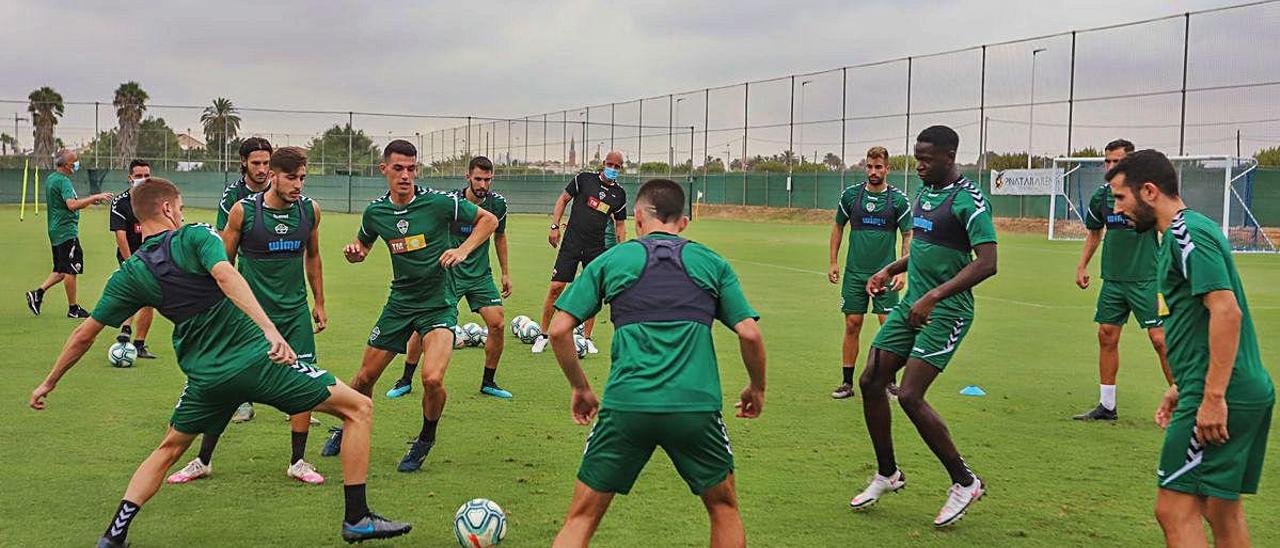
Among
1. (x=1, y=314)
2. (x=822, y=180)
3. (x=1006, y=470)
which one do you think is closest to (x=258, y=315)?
(x=1006, y=470)

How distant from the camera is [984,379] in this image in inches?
432

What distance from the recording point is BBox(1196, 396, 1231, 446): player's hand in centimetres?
435

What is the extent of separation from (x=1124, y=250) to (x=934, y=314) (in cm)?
341

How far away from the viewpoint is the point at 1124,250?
9242 millimetres

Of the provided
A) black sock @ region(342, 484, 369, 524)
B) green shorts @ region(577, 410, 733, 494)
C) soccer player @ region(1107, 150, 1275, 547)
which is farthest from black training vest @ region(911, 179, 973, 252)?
black sock @ region(342, 484, 369, 524)

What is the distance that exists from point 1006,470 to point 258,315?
16.4 feet

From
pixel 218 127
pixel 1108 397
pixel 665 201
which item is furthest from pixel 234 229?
pixel 218 127

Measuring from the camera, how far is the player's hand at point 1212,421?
14.3ft

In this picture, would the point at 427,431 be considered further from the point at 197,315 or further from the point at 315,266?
the point at 197,315

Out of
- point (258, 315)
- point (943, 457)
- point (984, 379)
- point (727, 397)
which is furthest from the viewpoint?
point (984, 379)

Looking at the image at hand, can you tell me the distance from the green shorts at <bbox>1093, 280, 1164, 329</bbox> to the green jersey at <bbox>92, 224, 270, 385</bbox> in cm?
706

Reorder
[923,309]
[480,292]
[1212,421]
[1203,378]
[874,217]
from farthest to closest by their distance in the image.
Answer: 1. [874,217]
2. [480,292]
3. [923,309]
4. [1203,378]
5. [1212,421]

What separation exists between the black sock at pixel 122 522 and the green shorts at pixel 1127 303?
760cm

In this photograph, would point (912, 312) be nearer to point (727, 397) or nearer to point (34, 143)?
point (727, 397)
